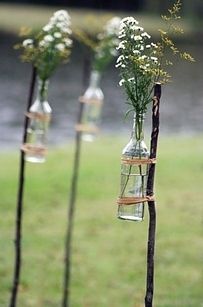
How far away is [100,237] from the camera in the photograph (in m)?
7.54

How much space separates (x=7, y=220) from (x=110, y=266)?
4.71 feet

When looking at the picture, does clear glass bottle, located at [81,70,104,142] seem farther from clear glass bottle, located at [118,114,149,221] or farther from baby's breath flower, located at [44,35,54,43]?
clear glass bottle, located at [118,114,149,221]

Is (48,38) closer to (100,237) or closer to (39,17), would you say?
(100,237)

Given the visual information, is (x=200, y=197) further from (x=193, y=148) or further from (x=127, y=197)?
(x=127, y=197)

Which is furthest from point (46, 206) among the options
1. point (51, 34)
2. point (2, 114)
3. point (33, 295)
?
point (2, 114)

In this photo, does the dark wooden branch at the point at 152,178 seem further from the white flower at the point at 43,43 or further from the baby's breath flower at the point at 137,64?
Result: the white flower at the point at 43,43

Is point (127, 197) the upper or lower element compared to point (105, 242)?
upper

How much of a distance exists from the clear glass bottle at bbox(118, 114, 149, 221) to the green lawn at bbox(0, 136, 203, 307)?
2.76 m

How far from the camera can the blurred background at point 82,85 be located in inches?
613

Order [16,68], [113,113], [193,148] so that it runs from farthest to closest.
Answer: [16,68] < [113,113] < [193,148]

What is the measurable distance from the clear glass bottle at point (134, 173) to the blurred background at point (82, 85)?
3399mm

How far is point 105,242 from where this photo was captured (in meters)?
7.41

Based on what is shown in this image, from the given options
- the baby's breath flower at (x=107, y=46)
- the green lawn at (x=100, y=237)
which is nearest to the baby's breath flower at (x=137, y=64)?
the green lawn at (x=100, y=237)

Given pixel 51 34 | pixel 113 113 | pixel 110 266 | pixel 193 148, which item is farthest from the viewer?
pixel 113 113
